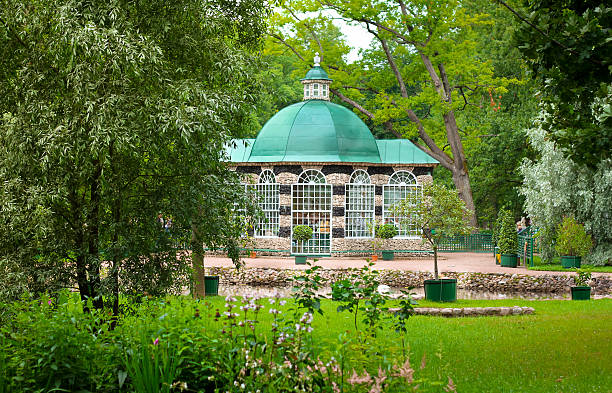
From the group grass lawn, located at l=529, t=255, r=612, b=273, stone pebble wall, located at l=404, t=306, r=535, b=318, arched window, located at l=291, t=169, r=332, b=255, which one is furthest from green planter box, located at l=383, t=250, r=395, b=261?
stone pebble wall, located at l=404, t=306, r=535, b=318

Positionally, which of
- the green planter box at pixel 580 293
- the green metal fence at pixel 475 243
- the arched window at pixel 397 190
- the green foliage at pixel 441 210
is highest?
the arched window at pixel 397 190

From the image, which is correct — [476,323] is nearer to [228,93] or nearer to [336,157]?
[228,93]

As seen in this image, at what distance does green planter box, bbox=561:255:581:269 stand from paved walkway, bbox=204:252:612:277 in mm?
1299

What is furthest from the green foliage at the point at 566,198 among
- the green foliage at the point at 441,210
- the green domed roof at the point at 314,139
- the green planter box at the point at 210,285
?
the green planter box at the point at 210,285

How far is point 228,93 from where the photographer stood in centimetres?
949

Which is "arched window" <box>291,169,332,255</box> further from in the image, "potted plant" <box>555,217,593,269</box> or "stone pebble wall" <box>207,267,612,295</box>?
"potted plant" <box>555,217,593,269</box>

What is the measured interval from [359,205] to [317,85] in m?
6.15

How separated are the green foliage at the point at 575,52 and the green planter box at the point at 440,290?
8554 mm

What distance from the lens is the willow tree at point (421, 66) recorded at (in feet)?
102

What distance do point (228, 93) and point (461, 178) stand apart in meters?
25.4

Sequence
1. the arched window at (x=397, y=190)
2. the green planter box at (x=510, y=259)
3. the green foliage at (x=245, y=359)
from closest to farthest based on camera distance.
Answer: the green foliage at (x=245, y=359)
the green planter box at (x=510, y=259)
the arched window at (x=397, y=190)

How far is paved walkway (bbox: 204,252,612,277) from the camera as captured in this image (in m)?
23.7

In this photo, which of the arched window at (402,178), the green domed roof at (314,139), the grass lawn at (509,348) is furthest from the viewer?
the arched window at (402,178)

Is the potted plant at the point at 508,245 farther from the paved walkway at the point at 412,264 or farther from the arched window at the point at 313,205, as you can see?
the arched window at the point at 313,205
